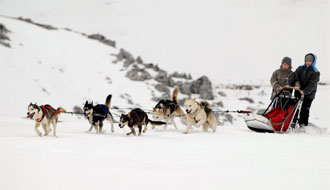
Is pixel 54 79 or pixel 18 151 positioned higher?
pixel 54 79

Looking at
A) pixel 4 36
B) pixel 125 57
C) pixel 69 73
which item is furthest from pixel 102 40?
pixel 69 73

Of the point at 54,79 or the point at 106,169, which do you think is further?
the point at 54,79

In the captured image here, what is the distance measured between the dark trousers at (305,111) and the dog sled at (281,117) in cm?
11

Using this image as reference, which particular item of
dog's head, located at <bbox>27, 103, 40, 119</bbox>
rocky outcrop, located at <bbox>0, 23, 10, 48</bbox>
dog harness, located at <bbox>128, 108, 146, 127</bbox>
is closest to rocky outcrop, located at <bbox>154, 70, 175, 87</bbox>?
rocky outcrop, located at <bbox>0, 23, 10, 48</bbox>

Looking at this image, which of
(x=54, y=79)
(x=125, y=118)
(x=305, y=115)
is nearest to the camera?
(x=125, y=118)

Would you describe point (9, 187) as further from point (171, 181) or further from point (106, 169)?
point (171, 181)

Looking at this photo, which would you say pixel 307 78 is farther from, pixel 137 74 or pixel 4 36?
pixel 4 36

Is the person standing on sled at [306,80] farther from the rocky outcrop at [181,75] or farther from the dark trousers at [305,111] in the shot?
the rocky outcrop at [181,75]

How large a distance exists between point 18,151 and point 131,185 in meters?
1.48

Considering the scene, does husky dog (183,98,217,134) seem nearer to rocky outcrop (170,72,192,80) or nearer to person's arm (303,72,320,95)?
person's arm (303,72,320,95)

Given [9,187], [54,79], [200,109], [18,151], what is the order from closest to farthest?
[9,187], [18,151], [200,109], [54,79]

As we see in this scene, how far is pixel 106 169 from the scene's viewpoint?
7.43ft

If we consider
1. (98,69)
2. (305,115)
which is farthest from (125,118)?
(98,69)

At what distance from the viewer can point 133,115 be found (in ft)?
13.0
